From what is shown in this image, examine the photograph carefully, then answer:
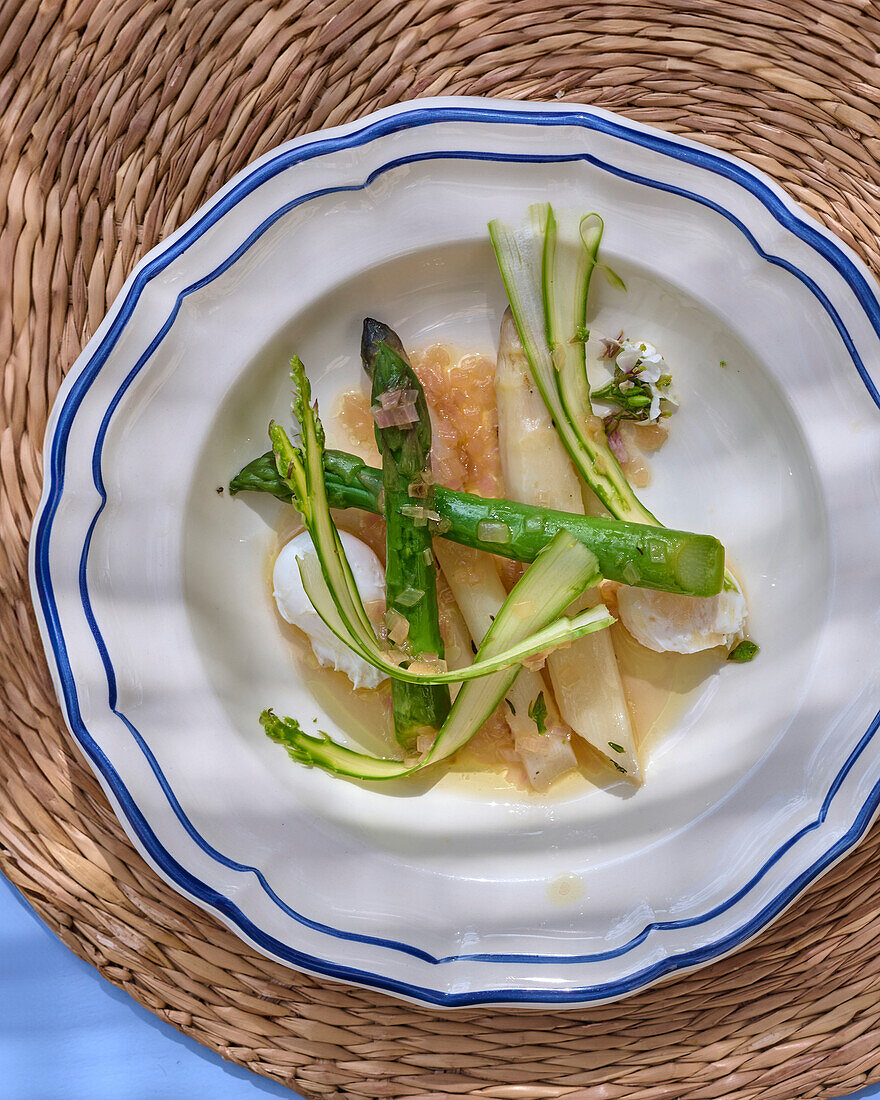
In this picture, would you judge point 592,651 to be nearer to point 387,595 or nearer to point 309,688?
point 387,595

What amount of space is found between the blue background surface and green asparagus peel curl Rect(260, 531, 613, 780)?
2.80 ft

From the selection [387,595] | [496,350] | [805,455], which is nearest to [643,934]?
[387,595]

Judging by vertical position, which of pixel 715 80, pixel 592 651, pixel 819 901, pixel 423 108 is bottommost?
pixel 819 901

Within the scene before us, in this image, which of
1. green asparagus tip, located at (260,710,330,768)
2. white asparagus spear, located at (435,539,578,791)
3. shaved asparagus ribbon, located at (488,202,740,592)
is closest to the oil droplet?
white asparagus spear, located at (435,539,578,791)

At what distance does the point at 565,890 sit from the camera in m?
2.04

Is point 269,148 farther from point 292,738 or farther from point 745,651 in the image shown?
point 745,651

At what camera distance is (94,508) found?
1948 mm

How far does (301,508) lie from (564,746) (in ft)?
2.81

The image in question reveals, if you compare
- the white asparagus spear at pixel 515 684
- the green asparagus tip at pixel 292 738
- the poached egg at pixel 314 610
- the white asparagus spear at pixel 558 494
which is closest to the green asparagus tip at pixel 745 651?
the white asparagus spear at pixel 558 494

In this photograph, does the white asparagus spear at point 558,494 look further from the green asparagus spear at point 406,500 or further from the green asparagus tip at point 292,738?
the green asparagus tip at point 292,738

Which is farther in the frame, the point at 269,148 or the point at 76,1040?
the point at 76,1040

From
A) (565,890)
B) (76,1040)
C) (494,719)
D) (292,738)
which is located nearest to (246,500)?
(292,738)

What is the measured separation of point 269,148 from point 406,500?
2.96 feet

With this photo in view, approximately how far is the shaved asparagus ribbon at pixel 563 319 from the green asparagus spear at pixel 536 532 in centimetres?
13
